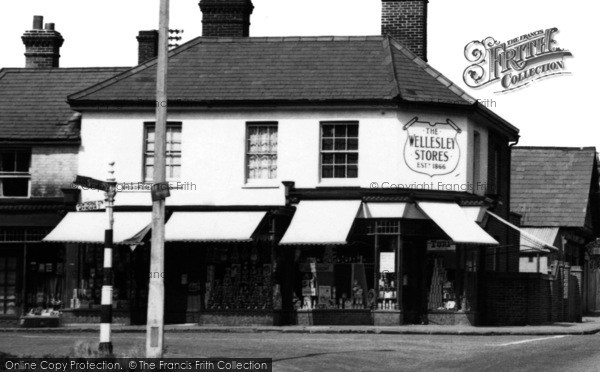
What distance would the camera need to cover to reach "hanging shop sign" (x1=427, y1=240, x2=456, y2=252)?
→ 35125 mm

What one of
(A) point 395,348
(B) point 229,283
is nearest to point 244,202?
(B) point 229,283

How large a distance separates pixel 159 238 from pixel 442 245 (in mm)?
16034

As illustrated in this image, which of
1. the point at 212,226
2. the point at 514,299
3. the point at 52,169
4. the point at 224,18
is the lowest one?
the point at 514,299

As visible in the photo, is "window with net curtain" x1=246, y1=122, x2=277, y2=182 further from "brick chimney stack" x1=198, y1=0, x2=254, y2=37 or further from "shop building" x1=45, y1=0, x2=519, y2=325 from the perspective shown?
"brick chimney stack" x1=198, y1=0, x2=254, y2=37

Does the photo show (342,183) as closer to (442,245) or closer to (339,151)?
(339,151)

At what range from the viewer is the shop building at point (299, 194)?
1348 inches

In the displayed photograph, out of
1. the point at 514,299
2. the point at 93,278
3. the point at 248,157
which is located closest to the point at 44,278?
the point at 93,278

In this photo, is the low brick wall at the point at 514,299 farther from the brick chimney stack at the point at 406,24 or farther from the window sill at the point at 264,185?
the brick chimney stack at the point at 406,24

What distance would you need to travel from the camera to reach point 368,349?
24.0 meters

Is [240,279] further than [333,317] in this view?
Yes

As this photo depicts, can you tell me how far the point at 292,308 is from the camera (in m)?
34.9

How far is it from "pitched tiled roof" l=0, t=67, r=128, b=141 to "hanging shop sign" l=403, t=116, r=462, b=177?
32.0 ft

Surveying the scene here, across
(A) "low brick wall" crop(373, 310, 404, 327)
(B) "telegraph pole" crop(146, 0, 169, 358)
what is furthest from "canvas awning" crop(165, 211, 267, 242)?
(B) "telegraph pole" crop(146, 0, 169, 358)

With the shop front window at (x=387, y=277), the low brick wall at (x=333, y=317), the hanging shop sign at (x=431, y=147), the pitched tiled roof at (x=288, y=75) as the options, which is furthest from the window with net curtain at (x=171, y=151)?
the hanging shop sign at (x=431, y=147)
